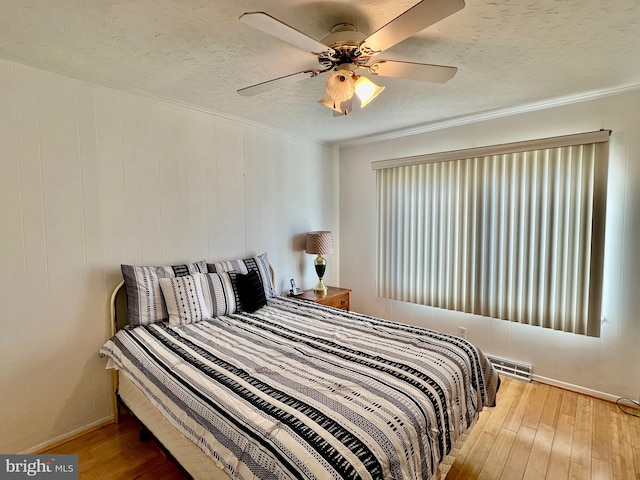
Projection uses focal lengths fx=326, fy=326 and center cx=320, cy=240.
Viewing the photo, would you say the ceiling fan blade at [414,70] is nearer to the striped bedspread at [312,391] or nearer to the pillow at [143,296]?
the striped bedspread at [312,391]

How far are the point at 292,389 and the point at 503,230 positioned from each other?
2.50 m

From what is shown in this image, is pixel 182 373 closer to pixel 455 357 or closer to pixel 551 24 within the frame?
pixel 455 357

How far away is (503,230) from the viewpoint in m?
3.01

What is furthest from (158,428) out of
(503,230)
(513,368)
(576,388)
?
(576,388)

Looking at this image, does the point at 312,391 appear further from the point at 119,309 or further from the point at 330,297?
the point at 330,297

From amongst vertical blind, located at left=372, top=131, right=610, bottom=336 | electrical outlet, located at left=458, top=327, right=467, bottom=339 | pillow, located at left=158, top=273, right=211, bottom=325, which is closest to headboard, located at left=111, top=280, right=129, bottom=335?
pillow, located at left=158, top=273, right=211, bottom=325

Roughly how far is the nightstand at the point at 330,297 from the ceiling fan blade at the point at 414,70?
7.52ft

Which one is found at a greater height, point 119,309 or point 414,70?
point 414,70

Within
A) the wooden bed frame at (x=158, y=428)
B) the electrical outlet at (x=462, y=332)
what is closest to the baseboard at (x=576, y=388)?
the electrical outlet at (x=462, y=332)

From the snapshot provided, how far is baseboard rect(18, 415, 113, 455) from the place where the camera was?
83.0 inches

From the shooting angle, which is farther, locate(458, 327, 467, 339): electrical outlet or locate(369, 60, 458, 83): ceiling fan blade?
locate(458, 327, 467, 339): electrical outlet

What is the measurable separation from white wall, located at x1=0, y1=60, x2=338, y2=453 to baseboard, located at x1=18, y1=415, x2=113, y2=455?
0.06 feet

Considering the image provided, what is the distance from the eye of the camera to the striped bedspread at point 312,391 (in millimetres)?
1158

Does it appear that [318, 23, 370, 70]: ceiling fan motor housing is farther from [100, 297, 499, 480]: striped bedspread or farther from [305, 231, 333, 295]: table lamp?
[305, 231, 333, 295]: table lamp
